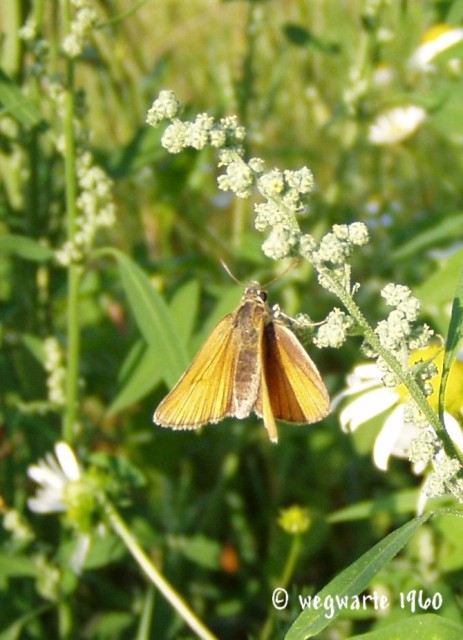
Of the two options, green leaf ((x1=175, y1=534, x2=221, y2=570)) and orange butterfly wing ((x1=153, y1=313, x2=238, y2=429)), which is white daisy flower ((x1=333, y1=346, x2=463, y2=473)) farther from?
green leaf ((x1=175, y1=534, x2=221, y2=570))

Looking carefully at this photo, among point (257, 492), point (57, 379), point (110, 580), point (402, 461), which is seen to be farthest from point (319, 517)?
point (57, 379)

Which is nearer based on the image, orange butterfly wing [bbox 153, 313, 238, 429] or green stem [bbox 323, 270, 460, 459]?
green stem [bbox 323, 270, 460, 459]

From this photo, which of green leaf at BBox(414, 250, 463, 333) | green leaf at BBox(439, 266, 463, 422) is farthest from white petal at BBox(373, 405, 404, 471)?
green leaf at BBox(439, 266, 463, 422)

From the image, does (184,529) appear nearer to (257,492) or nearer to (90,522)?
(257,492)

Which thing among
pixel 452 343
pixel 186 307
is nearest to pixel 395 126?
pixel 186 307

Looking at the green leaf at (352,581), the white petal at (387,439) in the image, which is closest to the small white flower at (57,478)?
the white petal at (387,439)

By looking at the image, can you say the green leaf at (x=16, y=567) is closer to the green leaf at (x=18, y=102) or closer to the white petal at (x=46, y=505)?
the white petal at (x=46, y=505)
